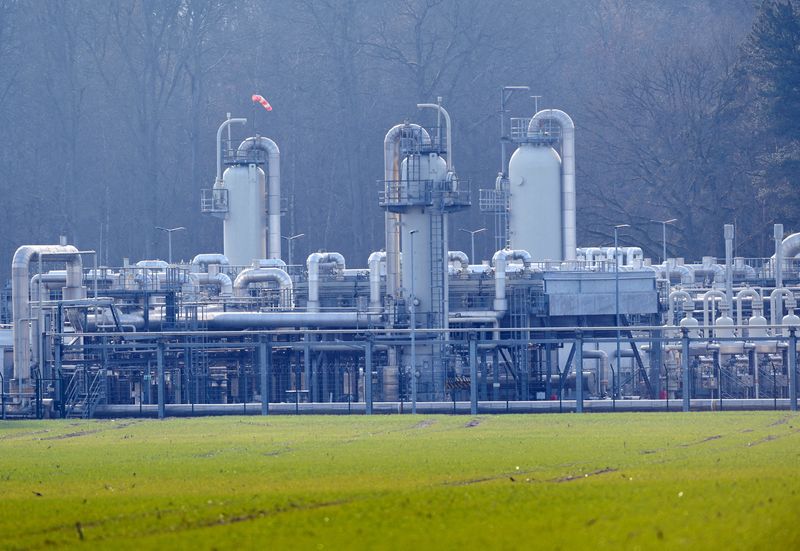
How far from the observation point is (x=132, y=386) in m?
46.1

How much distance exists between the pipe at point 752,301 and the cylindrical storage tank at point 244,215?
21.1 m

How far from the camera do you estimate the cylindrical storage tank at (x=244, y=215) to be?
2494 inches

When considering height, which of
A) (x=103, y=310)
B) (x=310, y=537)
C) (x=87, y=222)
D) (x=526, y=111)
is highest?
(x=526, y=111)

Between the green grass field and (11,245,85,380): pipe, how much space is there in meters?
11.5

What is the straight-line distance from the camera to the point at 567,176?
57125 millimetres

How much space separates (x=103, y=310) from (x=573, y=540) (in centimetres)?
3509

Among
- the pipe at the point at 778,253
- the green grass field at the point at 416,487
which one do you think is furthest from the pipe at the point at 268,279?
the green grass field at the point at 416,487

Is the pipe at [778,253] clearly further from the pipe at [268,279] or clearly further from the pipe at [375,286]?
the pipe at [268,279]

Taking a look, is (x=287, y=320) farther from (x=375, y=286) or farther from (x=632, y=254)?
(x=632, y=254)

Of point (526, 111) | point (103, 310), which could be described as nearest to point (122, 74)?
point (526, 111)

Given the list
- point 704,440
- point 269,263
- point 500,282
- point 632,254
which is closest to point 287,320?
point 500,282

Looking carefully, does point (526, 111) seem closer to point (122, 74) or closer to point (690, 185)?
point (690, 185)

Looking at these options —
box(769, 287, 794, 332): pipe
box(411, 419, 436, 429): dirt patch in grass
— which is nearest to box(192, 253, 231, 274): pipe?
box(769, 287, 794, 332): pipe

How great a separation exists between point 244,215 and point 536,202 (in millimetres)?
13132
